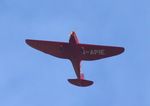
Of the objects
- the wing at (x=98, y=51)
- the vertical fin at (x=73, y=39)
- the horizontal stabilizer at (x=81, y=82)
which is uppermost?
the vertical fin at (x=73, y=39)

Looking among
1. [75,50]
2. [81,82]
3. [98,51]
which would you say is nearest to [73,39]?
[75,50]

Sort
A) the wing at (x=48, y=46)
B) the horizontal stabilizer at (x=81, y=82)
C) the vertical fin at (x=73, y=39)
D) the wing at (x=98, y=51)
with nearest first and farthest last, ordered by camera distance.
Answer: the vertical fin at (x=73, y=39) → the wing at (x=98, y=51) → the wing at (x=48, y=46) → the horizontal stabilizer at (x=81, y=82)

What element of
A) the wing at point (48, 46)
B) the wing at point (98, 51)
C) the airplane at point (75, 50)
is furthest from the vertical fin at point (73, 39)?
the wing at point (48, 46)

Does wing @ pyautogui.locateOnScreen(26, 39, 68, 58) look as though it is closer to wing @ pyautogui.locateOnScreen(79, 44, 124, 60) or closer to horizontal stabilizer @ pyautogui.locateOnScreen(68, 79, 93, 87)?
wing @ pyautogui.locateOnScreen(79, 44, 124, 60)

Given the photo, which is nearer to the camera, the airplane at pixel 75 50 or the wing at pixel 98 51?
the airplane at pixel 75 50

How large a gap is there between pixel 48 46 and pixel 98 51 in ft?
21.5

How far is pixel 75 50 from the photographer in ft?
241

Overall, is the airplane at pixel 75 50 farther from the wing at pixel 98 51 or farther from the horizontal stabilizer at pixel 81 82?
the horizontal stabilizer at pixel 81 82

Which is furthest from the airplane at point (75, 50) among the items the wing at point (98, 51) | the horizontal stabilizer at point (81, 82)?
the horizontal stabilizer at point (81, 82)

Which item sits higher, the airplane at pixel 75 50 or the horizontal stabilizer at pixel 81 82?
the airplane at pixel 75 50

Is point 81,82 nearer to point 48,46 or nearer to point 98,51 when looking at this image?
point 98,51

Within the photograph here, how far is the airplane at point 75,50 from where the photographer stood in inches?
2886

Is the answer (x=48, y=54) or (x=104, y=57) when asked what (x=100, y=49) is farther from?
(x=48, y=54)

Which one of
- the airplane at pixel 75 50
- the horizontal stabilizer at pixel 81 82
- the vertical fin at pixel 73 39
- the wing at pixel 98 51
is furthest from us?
the horizontal stabilizer at pixel 81 82
